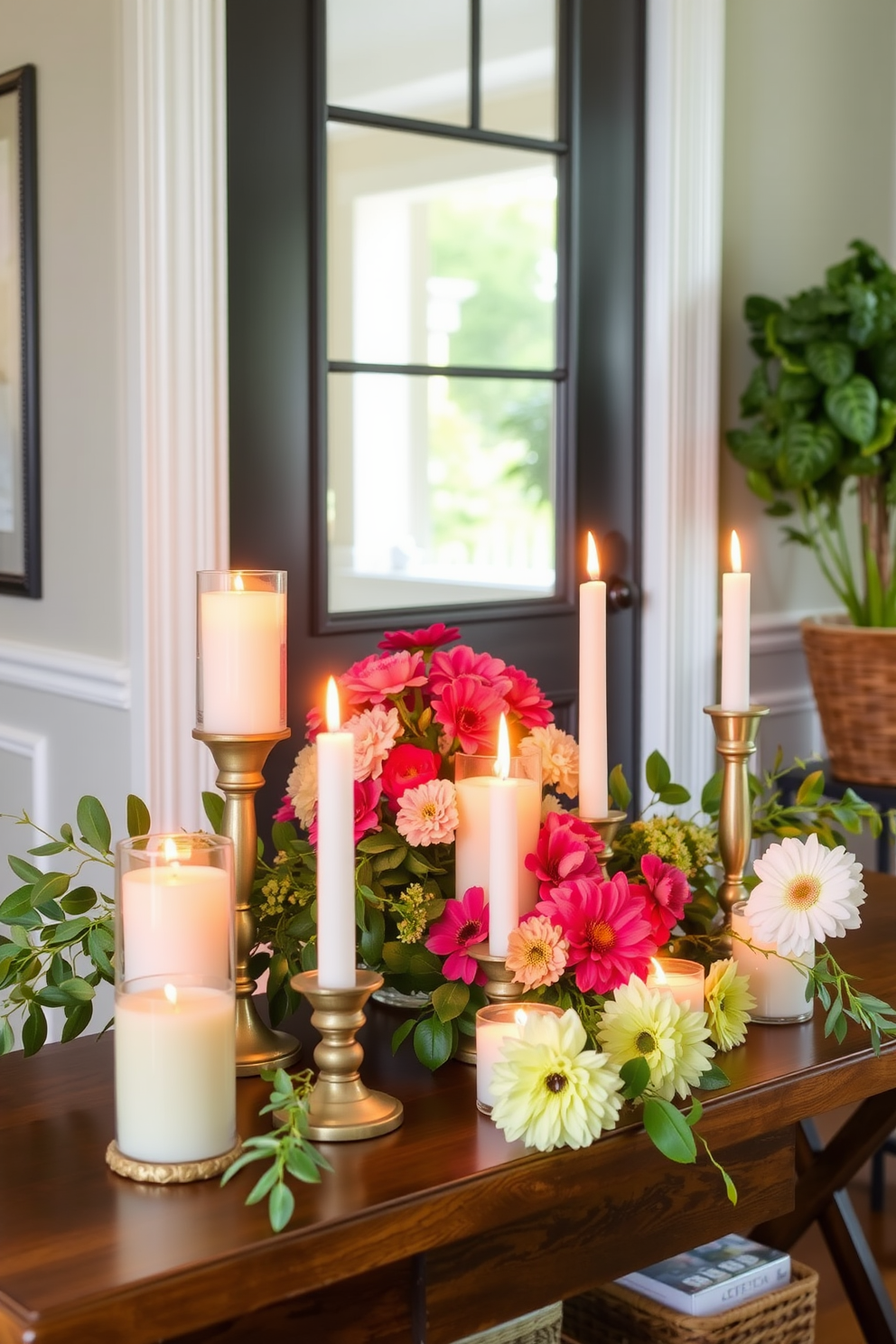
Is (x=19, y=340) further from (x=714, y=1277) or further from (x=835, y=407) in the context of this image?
(x=714, y=1277)

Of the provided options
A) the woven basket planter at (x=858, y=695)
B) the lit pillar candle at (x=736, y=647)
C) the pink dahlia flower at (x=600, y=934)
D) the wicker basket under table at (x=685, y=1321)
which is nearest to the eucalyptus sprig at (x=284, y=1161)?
the pink dahlia flower at (x=600, y=934)

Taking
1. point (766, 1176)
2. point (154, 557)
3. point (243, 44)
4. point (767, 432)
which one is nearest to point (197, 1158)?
point (766, 1176)

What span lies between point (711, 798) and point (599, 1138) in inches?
21.6

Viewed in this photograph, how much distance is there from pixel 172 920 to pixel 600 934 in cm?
31

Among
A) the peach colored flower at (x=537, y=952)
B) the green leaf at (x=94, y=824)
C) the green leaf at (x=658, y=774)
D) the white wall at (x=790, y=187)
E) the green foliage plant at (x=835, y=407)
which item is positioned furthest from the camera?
the white wall at (x=790, y=187)

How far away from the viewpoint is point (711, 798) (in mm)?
1517

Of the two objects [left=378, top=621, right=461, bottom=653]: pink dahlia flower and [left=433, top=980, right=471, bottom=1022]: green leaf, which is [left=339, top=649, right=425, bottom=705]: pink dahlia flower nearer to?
[left=378, top=621, right=461, bottom=653]: pink dahlia flower

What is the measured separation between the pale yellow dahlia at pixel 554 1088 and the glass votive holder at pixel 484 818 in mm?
178

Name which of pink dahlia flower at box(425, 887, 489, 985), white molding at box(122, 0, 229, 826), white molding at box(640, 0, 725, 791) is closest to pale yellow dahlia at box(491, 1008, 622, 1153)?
pink dahlia flower at box(425, 887, 489, 985)

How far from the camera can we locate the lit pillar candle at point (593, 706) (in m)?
1.26

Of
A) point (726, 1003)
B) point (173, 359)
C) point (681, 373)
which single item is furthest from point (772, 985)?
point (681, 373)

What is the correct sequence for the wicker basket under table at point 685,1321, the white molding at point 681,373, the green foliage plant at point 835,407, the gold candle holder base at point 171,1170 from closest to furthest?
the gold candle holder base at point 171,1170 < the wicker basket under table at point 685,1321 < the green foliage plant at point 835,407 < the white molding at point 681,373

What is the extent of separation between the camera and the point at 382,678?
1251 millimetres

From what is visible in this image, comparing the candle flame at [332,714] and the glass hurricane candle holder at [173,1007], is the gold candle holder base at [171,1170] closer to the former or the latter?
the glass hurricane candle holder at [173,1007]
